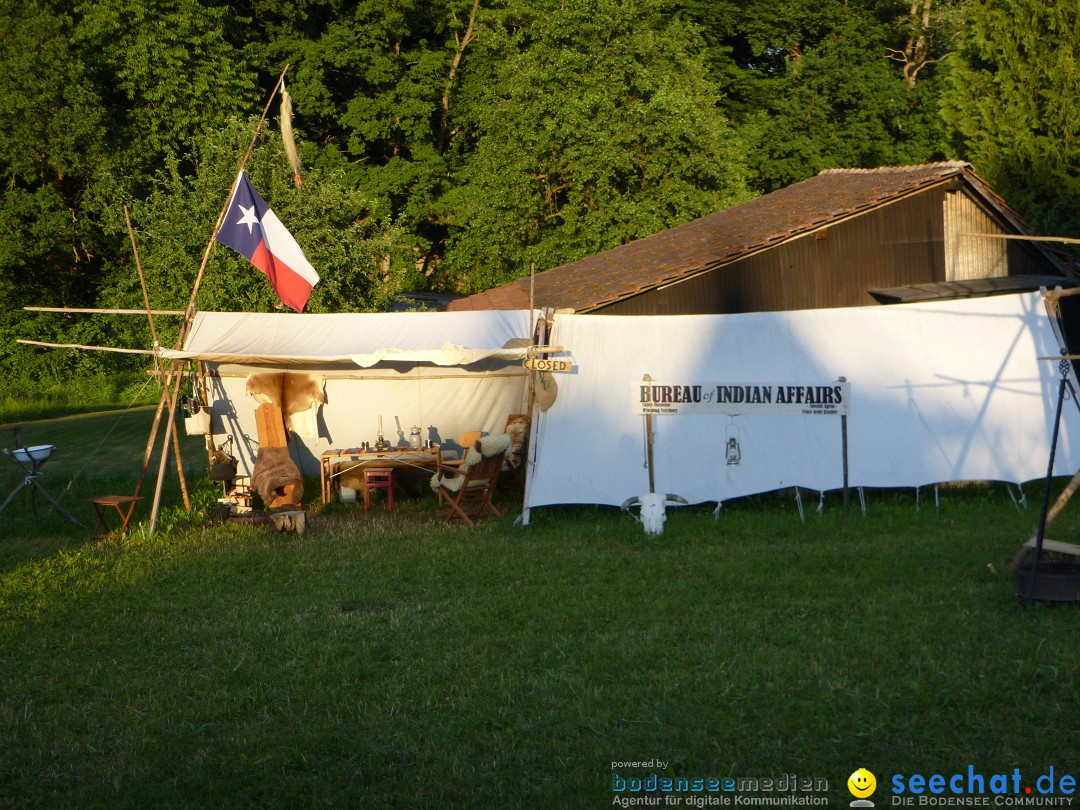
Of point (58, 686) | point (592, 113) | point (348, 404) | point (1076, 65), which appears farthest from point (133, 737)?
point (592, 113)

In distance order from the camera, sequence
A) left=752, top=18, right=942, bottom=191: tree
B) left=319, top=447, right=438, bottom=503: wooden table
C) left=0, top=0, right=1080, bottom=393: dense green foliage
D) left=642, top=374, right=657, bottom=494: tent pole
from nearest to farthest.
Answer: left=642, top=374, right=657, bottom=494: tent pole < left=319, top=447, right=438, bottom=503: wooden table < left=0, top=0, right=1080, bottom=393: dense green foliage < left=752, top=18, right=942, bottom=191: tree

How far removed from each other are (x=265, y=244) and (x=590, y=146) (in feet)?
40.6

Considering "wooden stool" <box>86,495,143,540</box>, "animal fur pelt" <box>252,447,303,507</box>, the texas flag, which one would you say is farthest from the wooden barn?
"wooden stool" <box>86,495,143,540</box>

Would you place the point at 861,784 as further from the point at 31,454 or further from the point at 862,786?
the point at 31,454

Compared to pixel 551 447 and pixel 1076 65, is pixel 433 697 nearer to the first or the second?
pixel 551 447

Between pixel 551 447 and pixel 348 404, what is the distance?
3.80 metres

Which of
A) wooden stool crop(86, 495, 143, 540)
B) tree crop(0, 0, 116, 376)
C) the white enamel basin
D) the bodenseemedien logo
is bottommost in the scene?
the bodenseemedien logo

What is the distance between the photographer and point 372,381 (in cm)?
1291

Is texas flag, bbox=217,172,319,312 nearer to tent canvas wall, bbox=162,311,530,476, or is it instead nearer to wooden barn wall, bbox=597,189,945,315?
tent canvas wall, bbox=162,311,530,476

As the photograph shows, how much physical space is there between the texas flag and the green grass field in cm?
248

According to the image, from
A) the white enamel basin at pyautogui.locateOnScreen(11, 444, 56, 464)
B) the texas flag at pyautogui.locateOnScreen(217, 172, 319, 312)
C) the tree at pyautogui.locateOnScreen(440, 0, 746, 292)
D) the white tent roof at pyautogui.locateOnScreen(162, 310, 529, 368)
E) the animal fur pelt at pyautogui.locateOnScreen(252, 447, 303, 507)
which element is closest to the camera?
the texas flag at pyautogui.locateOnScreen(217, 172, 319, 312)

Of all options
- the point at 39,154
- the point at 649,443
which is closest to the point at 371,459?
the point at 649,443

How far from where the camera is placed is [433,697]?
5.40 metres

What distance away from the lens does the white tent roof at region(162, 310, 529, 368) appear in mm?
12156
